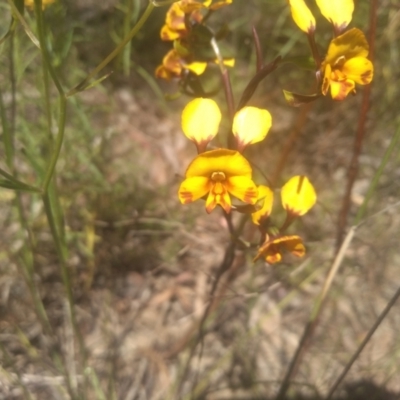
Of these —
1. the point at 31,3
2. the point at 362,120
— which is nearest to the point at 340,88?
the point at 362,120

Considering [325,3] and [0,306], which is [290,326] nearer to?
[0,306]

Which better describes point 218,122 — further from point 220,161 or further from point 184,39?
point 184,39

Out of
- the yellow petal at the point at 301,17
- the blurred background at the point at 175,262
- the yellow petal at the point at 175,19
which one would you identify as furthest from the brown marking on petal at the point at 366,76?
the blurred background at the point at 175,262

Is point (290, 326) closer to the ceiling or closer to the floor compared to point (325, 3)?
closer to the floor

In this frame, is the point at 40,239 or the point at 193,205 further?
the point at 193,205

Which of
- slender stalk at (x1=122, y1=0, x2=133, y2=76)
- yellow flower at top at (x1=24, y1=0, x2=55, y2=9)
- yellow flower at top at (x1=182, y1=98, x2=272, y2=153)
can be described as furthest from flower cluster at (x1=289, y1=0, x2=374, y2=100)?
yellow flower at top at (x1=24, y1=0, x2=55, y2=9)

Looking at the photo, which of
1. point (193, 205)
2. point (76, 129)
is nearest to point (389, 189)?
point (193, 205)

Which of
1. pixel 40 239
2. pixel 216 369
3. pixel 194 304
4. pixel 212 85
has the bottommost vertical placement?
pixel 216 369
